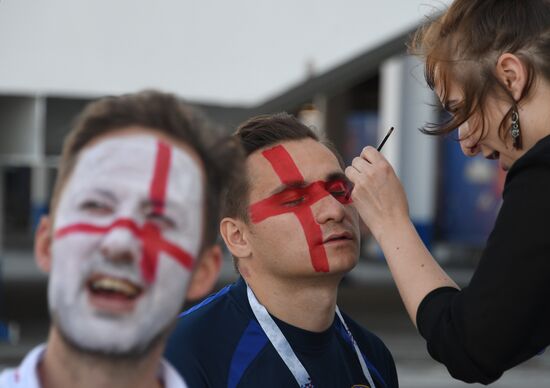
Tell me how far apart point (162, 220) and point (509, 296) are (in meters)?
0.66

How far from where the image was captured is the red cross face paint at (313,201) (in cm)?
210

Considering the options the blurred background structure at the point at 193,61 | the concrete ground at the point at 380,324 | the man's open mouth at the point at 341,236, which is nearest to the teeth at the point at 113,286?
the man's open mouth at the point at 341,236

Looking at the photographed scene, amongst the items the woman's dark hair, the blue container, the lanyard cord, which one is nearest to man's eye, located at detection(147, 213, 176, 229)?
the woman's dark hair

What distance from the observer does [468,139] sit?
1.73 m

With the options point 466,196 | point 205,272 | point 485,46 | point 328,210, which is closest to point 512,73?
point 485,46

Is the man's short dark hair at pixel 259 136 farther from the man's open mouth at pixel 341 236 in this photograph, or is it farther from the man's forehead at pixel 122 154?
the man's forehead at pixel 122 154

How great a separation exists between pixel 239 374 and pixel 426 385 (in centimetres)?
545

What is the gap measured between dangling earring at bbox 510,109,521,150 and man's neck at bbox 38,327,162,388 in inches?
32.6

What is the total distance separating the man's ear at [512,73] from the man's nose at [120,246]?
2.74 ft

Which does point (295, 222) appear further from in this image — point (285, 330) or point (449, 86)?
point (449, 86)

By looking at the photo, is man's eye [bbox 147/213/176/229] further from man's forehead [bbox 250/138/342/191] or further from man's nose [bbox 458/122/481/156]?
man's forehead [bbox 250/138/342/191]

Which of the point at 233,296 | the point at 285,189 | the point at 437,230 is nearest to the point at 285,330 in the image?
the point at 233,296

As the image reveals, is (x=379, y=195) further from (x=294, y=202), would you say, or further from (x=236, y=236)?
(x=236, y=236)

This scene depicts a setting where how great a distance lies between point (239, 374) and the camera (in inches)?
76.8
